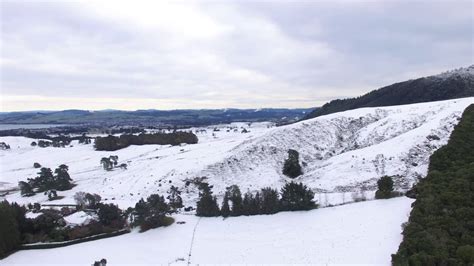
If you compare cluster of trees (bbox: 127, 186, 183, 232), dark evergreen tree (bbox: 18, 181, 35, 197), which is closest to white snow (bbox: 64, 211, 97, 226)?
cluster of trees (bbox: 127, 186, 183, 232)

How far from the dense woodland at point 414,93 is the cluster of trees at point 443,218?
93431mm

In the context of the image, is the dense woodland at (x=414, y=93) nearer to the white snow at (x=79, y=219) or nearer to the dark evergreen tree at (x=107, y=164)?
the dark evergreen tree at (x=107, y=164)

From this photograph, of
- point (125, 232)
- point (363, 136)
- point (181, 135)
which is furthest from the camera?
point (181, 135)

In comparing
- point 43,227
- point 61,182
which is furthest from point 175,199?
point 61,182

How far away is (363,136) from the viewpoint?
6775 centimetres

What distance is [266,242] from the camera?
3209 cm

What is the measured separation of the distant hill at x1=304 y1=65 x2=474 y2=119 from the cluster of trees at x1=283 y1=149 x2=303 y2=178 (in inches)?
3132

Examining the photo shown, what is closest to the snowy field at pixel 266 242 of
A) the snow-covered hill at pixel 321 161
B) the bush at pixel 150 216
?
the bush at pixel 150 216

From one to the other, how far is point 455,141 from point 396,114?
30.7 metres

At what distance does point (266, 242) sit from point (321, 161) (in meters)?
35.5

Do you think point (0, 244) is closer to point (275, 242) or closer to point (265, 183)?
point (275, 242)

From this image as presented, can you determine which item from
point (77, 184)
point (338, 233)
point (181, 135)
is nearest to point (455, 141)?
point (338, 233)

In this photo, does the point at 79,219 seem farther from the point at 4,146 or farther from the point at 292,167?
the point at 4,146

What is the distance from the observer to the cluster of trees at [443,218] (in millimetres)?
21328
